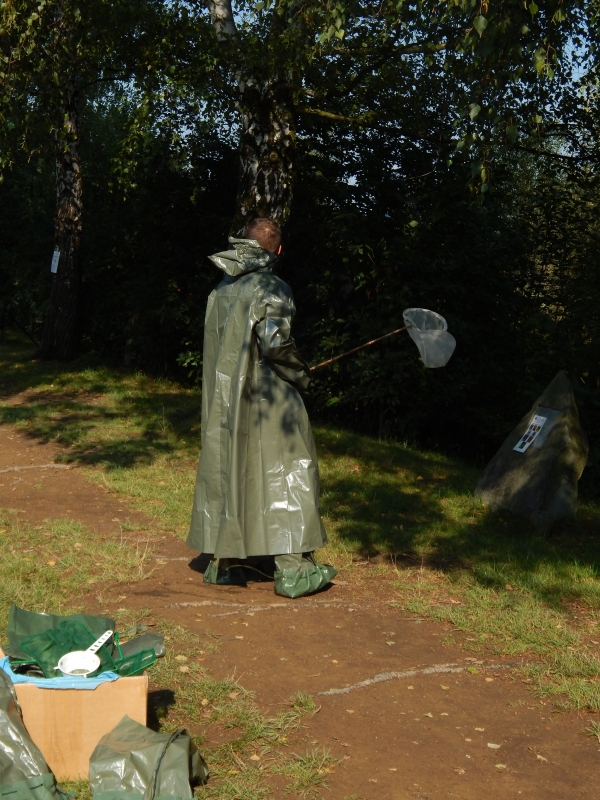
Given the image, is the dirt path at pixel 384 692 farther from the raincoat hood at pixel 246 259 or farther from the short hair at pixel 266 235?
the short hair at pixel 266 235

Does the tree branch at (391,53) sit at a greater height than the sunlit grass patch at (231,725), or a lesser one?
greater

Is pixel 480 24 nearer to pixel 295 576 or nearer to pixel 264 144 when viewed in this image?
pixel 295 576

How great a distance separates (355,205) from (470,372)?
259cm

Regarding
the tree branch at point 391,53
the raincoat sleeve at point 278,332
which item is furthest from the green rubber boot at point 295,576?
the tree branch at point 391,53

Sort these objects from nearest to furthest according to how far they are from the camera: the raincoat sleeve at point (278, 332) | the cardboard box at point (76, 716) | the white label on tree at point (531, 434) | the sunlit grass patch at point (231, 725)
A: 1. the cardboard box at point (76, 716)
2. the sunlit grass patch at point (231, 725)
3. the raincoat sleeve at point (278, 332)
4. the white label on tree at point (531, 434)

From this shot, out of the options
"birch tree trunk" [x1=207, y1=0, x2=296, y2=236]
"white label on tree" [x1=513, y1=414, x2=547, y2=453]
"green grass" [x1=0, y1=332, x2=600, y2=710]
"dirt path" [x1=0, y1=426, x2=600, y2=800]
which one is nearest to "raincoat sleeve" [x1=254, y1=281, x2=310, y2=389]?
"dirt path" [x1=0, y1=426, x2=600, y2=800]

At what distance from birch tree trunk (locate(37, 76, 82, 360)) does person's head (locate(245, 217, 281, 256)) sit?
10.6 m

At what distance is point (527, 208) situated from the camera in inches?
518

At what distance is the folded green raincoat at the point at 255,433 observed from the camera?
5.80 metres

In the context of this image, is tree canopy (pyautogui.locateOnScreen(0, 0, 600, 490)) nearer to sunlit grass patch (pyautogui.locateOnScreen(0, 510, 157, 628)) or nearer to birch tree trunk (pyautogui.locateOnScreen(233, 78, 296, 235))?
birch tree trunk (pyautogui.locateOnScreen(233, 78, 296, 235))

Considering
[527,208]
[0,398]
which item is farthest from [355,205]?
[0,398]

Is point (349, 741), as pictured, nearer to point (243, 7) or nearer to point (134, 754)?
point (134, 754)

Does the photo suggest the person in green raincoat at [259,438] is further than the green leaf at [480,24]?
No

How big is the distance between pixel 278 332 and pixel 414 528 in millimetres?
2787
